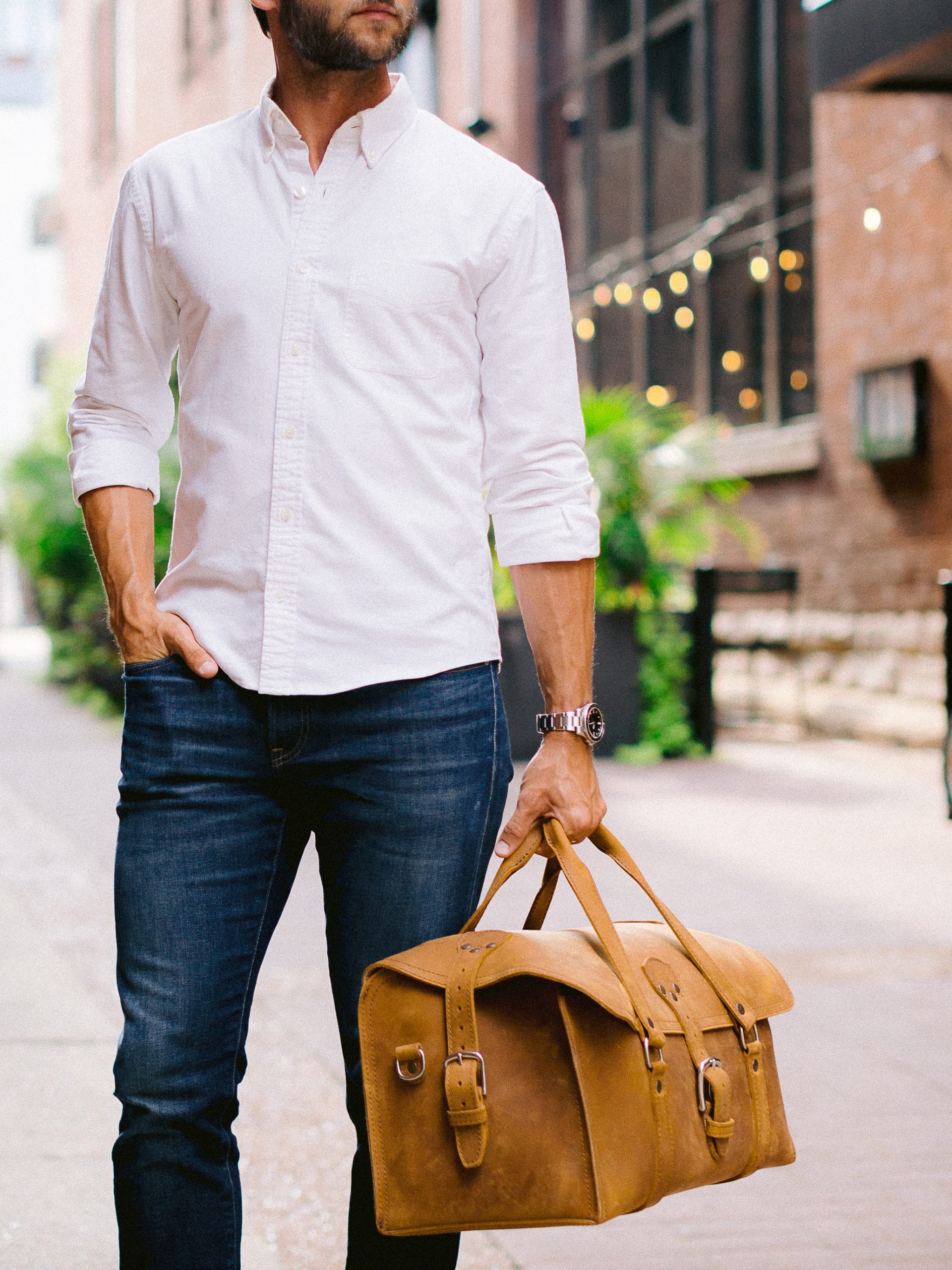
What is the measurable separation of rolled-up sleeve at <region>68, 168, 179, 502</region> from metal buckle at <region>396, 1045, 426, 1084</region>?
786 mm

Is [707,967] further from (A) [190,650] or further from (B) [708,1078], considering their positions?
(A) [190,650]

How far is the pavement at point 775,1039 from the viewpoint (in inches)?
117

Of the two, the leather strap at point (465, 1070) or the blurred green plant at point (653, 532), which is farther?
the blurred green plant at point (653, 532)

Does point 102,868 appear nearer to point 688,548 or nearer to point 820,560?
point 688,548

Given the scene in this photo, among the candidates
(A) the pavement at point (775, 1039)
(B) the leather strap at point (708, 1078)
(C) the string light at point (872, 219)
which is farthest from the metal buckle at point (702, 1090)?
(C) the string light at point (872, 219)

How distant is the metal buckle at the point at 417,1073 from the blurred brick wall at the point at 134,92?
19.9 m

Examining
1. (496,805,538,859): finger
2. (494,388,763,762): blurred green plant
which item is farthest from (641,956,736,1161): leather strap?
(494,388,763,762): blurred green plant

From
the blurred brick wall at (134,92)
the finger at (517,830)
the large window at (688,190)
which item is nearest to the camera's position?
the finger at (517,830)

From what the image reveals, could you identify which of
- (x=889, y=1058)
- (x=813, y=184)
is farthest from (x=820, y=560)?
(x=889, y=1058)

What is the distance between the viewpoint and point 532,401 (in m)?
2.07

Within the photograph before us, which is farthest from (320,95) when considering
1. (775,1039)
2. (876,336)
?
(876,336)

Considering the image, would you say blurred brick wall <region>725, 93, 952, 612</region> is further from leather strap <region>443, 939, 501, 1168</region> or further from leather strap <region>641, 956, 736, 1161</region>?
leather strap <region>443, 939, 501, 1168</region>

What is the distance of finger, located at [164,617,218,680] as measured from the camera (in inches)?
77.9

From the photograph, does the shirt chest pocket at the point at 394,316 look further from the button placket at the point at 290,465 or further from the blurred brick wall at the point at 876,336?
the blurred brick wall at the point at 876,336
